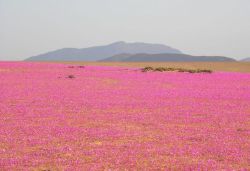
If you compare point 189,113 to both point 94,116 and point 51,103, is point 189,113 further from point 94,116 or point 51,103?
point 51,103

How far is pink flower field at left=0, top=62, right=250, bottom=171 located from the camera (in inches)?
494

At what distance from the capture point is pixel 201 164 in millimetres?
12234

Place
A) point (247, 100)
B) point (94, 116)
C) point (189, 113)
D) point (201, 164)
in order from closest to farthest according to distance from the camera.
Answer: point (201, 164) → point (94, 116) → point (189, 113) → point (247, 100)

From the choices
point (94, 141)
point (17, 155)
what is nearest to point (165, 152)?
point (94, 141)

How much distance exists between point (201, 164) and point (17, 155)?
5.87 meters

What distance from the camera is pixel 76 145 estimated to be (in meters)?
14.8

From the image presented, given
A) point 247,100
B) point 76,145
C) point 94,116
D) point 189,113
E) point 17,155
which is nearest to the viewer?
point 17,155

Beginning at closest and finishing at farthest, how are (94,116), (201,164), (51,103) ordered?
(201,164) → (94,116) → (51,103)

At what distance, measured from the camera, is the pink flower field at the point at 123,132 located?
41.2ft

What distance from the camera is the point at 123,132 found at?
17.4m

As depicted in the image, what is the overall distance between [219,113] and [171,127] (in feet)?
19.6

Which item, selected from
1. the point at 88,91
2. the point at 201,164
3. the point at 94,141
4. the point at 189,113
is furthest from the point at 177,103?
the point at 201,164

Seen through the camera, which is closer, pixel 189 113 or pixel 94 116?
pixel 94 116

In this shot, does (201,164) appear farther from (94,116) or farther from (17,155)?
(94,116)
